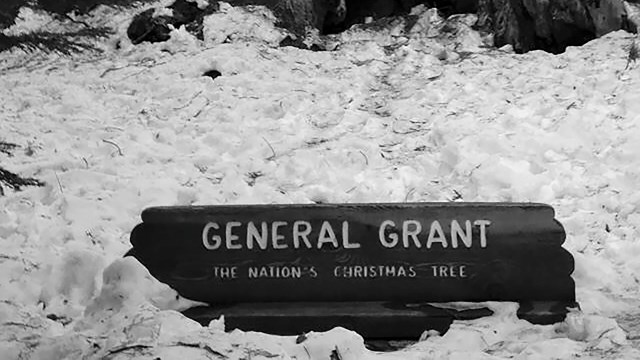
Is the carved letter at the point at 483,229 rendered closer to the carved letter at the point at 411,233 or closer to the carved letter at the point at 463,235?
the carved letter at the point at 463,235

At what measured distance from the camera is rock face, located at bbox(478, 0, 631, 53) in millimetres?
9555

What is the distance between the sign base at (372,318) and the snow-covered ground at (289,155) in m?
0.11

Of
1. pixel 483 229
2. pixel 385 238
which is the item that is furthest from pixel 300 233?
pixel 483 229

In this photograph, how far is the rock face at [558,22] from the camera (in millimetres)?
9555

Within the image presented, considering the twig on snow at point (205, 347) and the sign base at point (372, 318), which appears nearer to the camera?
the twig on snow at point (205, 347)

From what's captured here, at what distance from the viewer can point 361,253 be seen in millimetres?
4406

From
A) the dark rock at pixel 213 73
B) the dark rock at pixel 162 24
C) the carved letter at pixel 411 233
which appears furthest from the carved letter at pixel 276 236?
the dark rock at pixel 162 24

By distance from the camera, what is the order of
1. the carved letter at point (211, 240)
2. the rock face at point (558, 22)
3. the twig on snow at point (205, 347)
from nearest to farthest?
the twig on snow at point (205, 347)
the carved letter at point (211, 240)
the rock face at point (558, 22)

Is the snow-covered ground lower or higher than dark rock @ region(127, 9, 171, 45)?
lower

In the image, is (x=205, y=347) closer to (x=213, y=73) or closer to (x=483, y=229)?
(x=483, y=229)

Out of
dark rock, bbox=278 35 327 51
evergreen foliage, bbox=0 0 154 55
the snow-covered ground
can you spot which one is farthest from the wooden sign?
dark rock, bbox=278 35 327 51

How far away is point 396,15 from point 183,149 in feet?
18.7

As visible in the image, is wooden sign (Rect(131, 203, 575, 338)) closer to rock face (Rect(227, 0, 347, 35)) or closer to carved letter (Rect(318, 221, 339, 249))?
carved letter (Rect(318, 221, 339, 249))

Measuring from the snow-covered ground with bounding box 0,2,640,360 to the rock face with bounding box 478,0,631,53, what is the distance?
0.39 metres
